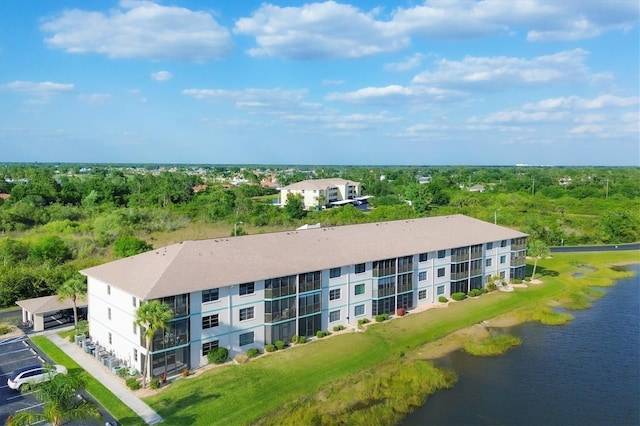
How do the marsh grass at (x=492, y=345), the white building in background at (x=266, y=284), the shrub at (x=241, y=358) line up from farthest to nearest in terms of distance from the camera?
the marsh grass at (x=492, y=345), the shrub at (x=241, y=358), the white building in background at (x=266, y=284)

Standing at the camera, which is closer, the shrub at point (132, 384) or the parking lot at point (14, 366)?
the parking lot at point (14, 366)

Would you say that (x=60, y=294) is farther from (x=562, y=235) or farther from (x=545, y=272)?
(x=562, y=235)

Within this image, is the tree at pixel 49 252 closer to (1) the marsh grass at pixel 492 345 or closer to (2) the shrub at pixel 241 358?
(2) the shrub at pixel 241 358

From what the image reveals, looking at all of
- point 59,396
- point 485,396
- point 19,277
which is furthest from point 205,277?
point 19,277

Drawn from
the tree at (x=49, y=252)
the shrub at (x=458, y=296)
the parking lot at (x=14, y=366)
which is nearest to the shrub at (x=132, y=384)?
the parking lot at (x=14, y=366)

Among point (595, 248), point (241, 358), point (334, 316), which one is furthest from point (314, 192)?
point (241, 358)

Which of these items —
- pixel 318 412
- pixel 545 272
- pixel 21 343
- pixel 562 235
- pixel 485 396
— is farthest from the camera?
pixel 562 235
